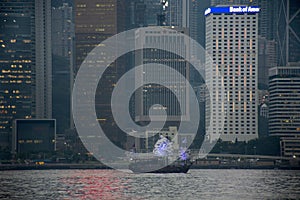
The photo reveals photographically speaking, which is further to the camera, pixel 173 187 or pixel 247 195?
pixel 173 187

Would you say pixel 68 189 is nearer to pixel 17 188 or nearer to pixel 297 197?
pixel 17 188

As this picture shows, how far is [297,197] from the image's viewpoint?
121750mm

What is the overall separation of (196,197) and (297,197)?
41.0 feet

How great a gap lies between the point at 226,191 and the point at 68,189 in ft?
72.5

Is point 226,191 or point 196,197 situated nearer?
point 196,197

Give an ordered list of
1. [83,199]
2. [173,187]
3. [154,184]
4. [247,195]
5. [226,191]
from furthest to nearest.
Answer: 1. [154,184]
2. [173,187]
3. [226,191]
4. [247,195]
5. [83,199]

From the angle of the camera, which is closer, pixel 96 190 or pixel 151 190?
pixel 96 190

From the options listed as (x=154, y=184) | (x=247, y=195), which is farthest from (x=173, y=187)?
(x=247, y=195)

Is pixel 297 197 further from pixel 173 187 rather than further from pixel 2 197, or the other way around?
pixel 2 197

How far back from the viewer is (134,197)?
Answer: 400ft

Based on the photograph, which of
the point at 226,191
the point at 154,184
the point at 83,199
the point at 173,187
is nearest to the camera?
the point at 83,199

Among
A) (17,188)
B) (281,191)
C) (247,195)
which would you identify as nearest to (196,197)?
(247,195)

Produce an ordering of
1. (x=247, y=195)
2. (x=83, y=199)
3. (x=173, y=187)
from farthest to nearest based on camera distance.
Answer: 1. (x=173, y=187)
2. (x=247, y=195)
3. (x=83, y=199)

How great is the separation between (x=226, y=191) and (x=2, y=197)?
31469 millimetres
